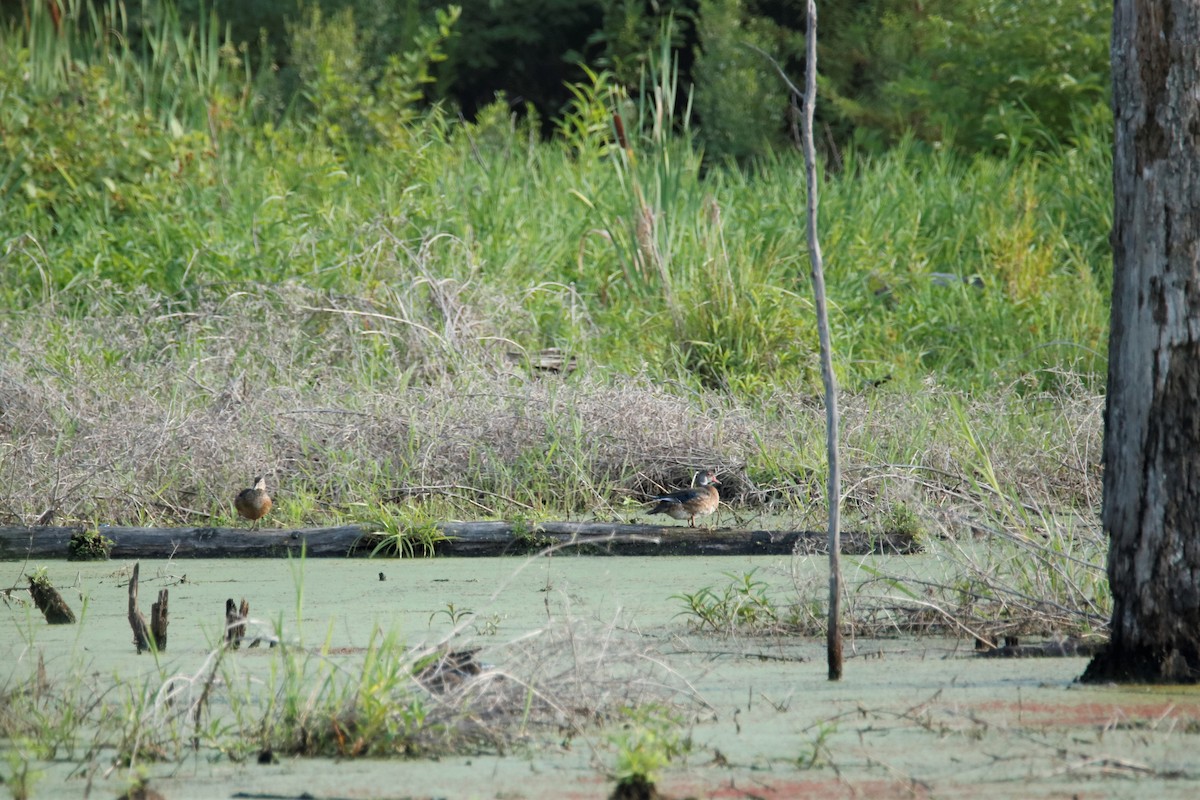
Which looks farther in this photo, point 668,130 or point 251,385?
point 668,130

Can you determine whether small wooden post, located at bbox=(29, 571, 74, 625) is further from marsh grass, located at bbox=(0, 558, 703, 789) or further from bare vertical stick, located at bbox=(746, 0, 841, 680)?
bare vertical stick, located at bbox=(746, 0, 841, 680)

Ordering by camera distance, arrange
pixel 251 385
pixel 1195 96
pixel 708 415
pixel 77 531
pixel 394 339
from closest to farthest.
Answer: pixel 1195 96 < pixel 77 531 < pixel 708 415 < pixel 251 385 < pixel 394 339

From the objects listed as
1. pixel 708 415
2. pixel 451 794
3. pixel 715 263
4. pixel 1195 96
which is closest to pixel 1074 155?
pixel 715 263

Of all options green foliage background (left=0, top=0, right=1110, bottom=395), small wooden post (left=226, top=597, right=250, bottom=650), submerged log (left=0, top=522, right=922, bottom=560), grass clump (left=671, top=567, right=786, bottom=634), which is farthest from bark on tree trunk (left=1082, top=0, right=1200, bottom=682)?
green foliage background (left=0, top=0, right=1110, bottom=395)

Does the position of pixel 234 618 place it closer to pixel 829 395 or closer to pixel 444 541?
pixel 829 395

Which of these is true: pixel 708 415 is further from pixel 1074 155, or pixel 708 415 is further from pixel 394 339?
pixel 1074 155

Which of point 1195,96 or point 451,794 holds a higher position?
point 1195,96

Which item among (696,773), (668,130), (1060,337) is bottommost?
(1060,337)

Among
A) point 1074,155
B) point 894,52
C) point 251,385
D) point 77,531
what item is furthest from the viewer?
point 894,52

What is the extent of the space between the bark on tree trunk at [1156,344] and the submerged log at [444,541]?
6.75 feet

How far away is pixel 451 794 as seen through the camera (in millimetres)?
2979

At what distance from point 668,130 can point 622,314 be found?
1761 mm

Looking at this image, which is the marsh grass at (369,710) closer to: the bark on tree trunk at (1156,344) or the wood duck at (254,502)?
the bark on tree trunk at (1156,344)

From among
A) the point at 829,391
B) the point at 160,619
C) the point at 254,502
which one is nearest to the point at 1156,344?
the point at 829,391
